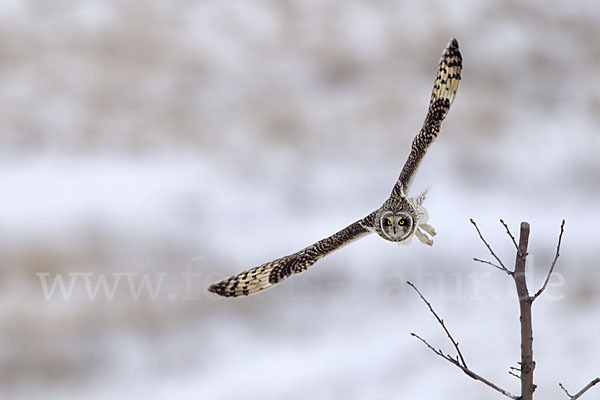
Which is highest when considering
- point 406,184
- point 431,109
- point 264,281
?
point 431,109

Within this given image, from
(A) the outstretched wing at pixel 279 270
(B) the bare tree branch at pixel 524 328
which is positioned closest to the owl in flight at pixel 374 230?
(A) the outstretched wing at pixel 279 270

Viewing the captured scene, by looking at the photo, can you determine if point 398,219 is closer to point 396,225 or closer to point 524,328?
point 396,225

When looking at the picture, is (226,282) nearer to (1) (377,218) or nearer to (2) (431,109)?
(1) (377,218)

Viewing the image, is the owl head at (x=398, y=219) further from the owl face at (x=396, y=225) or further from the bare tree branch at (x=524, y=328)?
the bare tree branch at (x=524, y=328)

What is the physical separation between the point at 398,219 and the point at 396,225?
1 cm

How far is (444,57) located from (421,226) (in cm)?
42

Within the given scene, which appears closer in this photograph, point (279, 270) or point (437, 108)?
point (279, 270)

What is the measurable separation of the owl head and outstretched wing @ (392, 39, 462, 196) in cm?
3

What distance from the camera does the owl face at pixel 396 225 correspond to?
150cm

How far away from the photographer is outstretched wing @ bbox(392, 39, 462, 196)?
1570 mm

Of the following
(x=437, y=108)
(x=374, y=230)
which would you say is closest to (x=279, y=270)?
(x=374, y=230)

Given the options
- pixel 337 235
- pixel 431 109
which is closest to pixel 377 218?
pixel 337 235

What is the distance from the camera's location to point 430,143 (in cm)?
158

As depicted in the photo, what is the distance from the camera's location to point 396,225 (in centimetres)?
151
